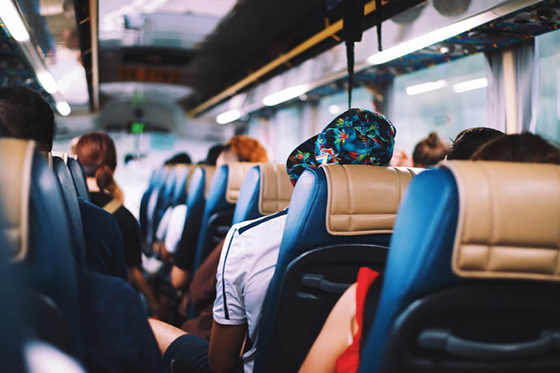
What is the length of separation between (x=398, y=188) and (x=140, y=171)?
52.6 feet

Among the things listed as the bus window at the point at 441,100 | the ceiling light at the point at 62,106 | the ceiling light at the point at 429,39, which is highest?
the ceiling light at the point at 62,106

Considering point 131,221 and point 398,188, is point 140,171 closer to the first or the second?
point 131,221

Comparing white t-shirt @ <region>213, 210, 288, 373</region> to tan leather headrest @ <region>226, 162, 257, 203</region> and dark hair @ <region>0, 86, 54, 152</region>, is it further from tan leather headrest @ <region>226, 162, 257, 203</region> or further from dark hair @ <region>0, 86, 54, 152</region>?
tan leather headrest @ <region>226, 162, 257, 203</region>

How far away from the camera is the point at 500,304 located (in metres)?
1.03

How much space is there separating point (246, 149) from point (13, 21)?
7.59ft

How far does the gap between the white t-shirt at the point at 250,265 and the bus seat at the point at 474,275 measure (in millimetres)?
747

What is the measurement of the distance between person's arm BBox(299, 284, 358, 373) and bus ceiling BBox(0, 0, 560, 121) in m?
2.57

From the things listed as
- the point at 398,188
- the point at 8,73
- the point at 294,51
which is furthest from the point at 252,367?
the point at 8,73

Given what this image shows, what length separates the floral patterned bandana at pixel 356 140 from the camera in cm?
184

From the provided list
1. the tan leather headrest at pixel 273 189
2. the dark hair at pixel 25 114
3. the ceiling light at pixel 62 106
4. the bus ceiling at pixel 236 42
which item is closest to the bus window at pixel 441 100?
the bus ceiling at pixel 236 42

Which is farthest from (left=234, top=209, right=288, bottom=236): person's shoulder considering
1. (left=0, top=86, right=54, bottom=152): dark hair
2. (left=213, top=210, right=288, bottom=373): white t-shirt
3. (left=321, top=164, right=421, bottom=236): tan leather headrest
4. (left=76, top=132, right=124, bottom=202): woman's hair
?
(left=76, top=132, right=124, bottom=202): woman's hair

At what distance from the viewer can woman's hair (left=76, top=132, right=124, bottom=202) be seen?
312 cm

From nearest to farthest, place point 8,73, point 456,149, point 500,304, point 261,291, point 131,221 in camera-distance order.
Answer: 1. point 500,304
2. point 261,291
3. point 456,149
4. point 131,221
5. point 8,73

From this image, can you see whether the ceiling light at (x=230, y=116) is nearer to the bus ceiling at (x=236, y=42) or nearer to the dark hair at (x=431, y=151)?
the bus ceiling at (x=236, y=42)
